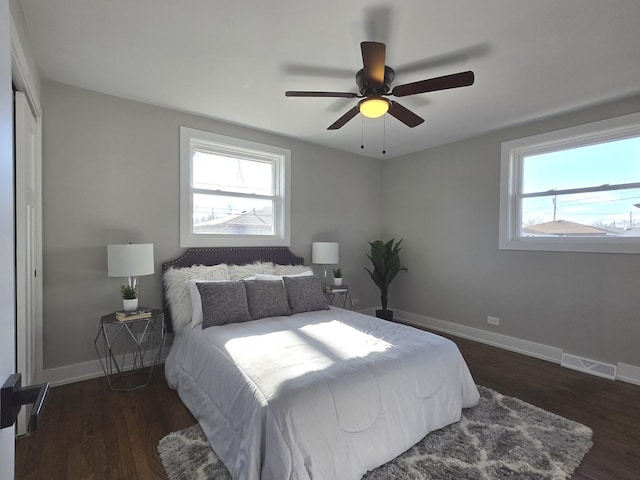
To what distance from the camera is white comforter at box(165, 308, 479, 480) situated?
153cm

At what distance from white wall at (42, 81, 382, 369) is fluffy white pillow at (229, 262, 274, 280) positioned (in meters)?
0.63

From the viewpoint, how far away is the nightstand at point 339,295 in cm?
405

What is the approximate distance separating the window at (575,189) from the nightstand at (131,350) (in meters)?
3.98

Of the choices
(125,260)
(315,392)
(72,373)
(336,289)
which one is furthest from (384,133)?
(72,373)

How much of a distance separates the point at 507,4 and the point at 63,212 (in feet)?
11.8

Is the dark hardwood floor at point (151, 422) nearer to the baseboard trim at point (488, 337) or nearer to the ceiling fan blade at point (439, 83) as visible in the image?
the baseboard trim at point (488, 337)

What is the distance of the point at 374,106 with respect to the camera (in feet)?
7.53

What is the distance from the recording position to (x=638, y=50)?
7.36 feet

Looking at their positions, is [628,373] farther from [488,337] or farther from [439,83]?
[439,83]

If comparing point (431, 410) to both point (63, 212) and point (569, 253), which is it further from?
point (63, 212)

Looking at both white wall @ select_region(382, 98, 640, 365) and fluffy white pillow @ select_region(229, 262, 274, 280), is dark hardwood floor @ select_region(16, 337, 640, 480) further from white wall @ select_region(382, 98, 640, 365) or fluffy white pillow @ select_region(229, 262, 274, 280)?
fluffy white pillow @ select_region(229, 262, 274, 280)

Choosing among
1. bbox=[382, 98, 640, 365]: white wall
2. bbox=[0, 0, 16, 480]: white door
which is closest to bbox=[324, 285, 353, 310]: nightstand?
bbox=[382, 98, 640, 365]: white wall

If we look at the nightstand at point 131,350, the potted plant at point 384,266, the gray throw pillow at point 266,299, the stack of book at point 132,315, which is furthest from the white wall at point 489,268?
the stack of book at point 132,315

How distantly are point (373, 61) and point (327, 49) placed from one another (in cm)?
47
